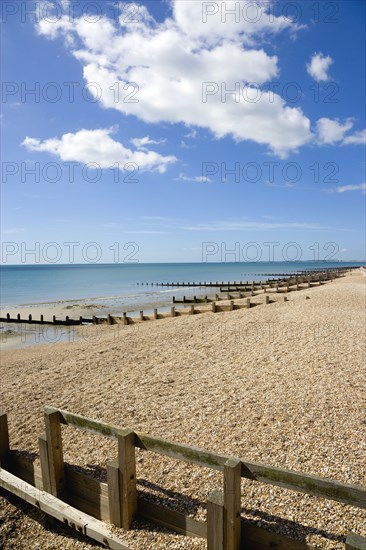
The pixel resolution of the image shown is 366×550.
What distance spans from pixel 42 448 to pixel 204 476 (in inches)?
84.7

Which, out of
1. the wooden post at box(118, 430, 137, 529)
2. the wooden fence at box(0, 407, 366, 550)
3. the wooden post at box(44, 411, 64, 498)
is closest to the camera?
the wooden fence at box(0, 407, 366, 550)

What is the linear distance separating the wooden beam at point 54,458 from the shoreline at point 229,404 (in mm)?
528

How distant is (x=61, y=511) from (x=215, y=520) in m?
2.10

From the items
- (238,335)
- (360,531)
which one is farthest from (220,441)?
(238,335)

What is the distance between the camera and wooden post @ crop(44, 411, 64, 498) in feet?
15.0

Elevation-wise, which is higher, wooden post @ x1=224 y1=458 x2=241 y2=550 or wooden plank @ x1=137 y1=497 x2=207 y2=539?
wooden post @ x1=224 y1=458 x2=241 y2=550

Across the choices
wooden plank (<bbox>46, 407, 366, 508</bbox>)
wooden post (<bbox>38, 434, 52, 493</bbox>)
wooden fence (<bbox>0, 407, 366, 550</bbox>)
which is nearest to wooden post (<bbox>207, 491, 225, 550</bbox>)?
wooden fence (<bbox>0, 407, 366, 550</bbox>)

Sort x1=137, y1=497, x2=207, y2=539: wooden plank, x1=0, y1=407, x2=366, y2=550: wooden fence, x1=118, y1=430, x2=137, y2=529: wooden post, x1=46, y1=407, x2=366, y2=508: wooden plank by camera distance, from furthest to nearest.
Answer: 1. x1=118, y1=430, x2=137, y2=529: wooden post
2. x1=137, y1=497, x2=207, y2=539: wooden plank
3. x1=0, y1=407, x2=366, y2=550: wooden fence
4. x1=46, y1=407, x2=366, y2=508: wooden plank

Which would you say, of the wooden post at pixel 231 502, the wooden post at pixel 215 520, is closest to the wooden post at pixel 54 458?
the wooden post at pixel 215 520

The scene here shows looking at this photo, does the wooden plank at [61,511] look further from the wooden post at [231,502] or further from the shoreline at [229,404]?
the wooden post at [231,502]

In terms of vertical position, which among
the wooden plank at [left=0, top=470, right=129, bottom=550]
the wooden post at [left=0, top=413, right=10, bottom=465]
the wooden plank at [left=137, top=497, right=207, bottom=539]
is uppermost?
the wooden post at [left=0, top=413, right=10, bottom=465]

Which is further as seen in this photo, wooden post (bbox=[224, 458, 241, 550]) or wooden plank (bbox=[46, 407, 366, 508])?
wooden post (bbox=[224, 458, 241, 550])

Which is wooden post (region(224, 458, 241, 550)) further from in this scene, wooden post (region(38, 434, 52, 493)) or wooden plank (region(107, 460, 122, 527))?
wooden post (region(38, 434, 52, 493))

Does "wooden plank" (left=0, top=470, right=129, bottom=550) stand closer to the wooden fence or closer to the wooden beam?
the wooden fence
